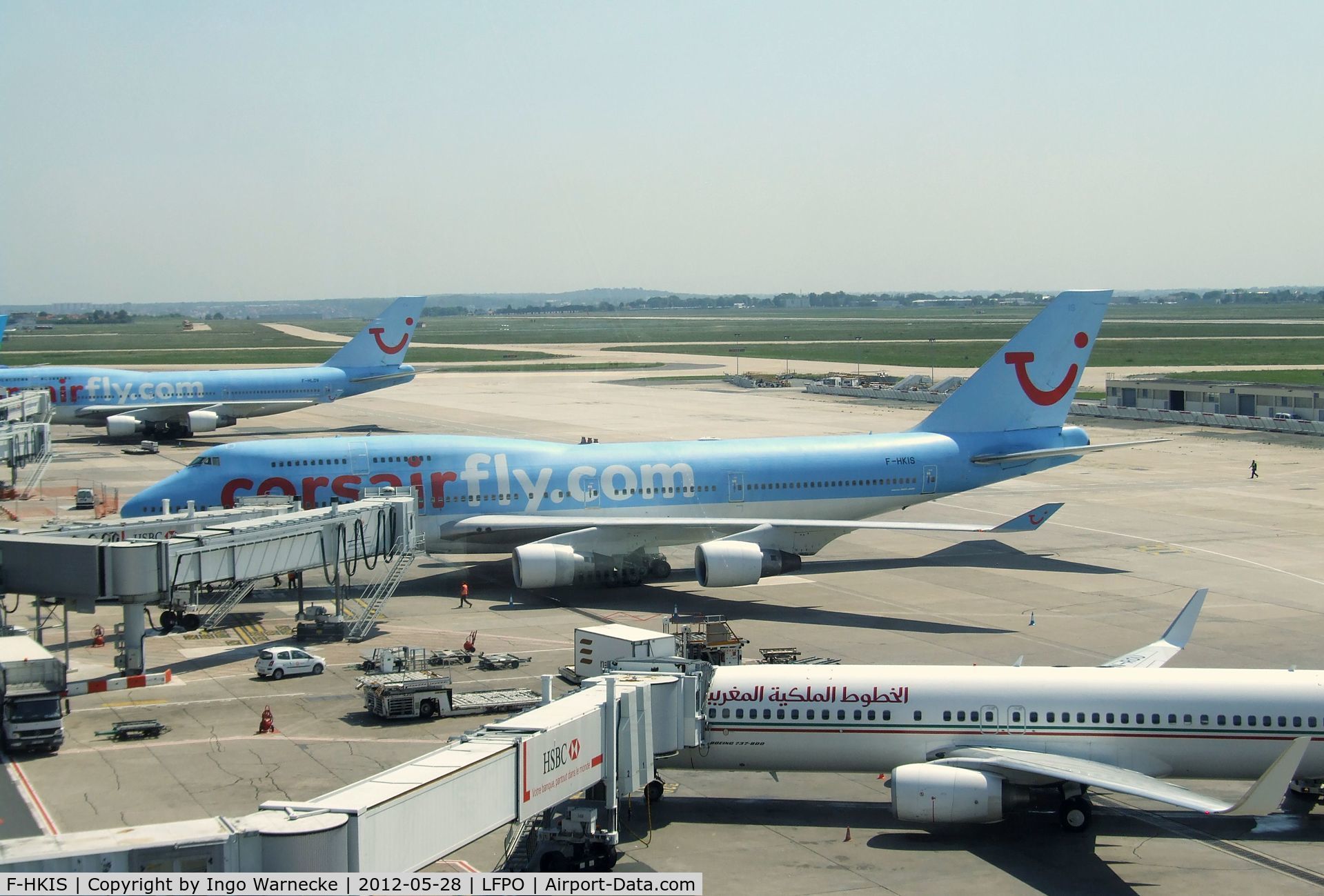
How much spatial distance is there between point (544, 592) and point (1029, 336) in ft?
78.6

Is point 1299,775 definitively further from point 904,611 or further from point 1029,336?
point 1029,336

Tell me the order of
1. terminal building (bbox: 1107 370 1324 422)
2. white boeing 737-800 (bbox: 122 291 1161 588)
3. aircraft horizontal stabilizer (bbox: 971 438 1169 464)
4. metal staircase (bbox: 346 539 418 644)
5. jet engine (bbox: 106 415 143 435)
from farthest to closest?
1. terminal building (bbox: 1107 370 1324 422)
2. jet engine (bbox: 106 415 143 435)
3. aircraft horizontal stabilizer (bbox: 971 438 1169 464)
4. white boeing 737-800 (bbox: 122 291 1161 588)
5. metal staircase (bbox: 346 539 418 644)

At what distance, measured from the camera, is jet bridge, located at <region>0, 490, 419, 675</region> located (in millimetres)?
35156

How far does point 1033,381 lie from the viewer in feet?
185

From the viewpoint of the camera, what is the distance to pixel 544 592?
5019 centimetres

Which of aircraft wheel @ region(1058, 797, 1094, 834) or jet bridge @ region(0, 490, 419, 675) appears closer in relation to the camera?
aircraft wheel @ region(1058, 797, 1094, 834)

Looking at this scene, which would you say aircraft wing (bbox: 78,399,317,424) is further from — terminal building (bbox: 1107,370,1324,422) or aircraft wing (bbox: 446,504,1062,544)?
terminal building (bbox: 1107,370,1324,422)

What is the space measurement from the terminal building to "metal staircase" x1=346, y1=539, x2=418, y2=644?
80.1 meters

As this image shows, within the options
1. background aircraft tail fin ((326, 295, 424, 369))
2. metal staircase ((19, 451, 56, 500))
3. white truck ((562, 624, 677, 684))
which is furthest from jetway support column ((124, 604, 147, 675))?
background aircraft tail fin ((326, 295, 424, 369))

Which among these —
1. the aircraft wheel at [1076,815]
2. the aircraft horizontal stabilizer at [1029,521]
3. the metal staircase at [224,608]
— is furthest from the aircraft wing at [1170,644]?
the metal staircase at [224,608]

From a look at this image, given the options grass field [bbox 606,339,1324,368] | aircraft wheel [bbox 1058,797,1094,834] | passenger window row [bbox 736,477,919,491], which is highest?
grass field [bbox 606,339,1324,368]

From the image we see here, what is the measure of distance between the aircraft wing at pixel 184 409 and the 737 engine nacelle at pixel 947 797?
87441mm

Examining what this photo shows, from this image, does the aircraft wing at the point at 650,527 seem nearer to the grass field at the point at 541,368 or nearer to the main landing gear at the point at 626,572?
the main landing gear at the point at 626,572

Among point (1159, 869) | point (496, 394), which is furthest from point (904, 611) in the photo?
point (496, 394)
